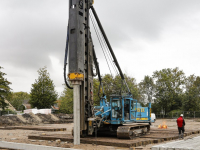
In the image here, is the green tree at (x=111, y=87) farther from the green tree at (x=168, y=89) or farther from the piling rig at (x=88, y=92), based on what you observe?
the piling rig at (x=88, y=92)

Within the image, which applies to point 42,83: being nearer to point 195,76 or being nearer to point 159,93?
point 159,93

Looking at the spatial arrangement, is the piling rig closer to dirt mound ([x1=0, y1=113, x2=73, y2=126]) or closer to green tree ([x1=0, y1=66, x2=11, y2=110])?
dirt mound ([x1=0, y1=113, x2=73, y2=126])

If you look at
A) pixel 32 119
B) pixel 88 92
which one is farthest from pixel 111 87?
pixel 88 92

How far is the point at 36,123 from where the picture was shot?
37.2m

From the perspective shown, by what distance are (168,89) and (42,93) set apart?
29.9m

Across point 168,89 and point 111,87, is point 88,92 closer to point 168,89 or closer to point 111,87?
point 111,87

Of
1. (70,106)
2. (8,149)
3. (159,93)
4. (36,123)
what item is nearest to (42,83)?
(70,106)

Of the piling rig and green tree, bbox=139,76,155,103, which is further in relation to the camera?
green tree, bbox=139,76,155,103

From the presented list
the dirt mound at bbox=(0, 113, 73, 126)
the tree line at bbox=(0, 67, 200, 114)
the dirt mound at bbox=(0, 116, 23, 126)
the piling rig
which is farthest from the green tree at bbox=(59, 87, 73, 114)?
the piling rig

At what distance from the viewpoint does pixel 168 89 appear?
60.5 meters

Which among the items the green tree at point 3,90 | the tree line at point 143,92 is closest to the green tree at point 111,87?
the tree line at point 143,92

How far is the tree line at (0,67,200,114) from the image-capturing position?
2016 inches

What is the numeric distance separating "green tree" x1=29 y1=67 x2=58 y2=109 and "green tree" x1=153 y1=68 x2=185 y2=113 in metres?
25.1

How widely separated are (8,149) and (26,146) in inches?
49.1
